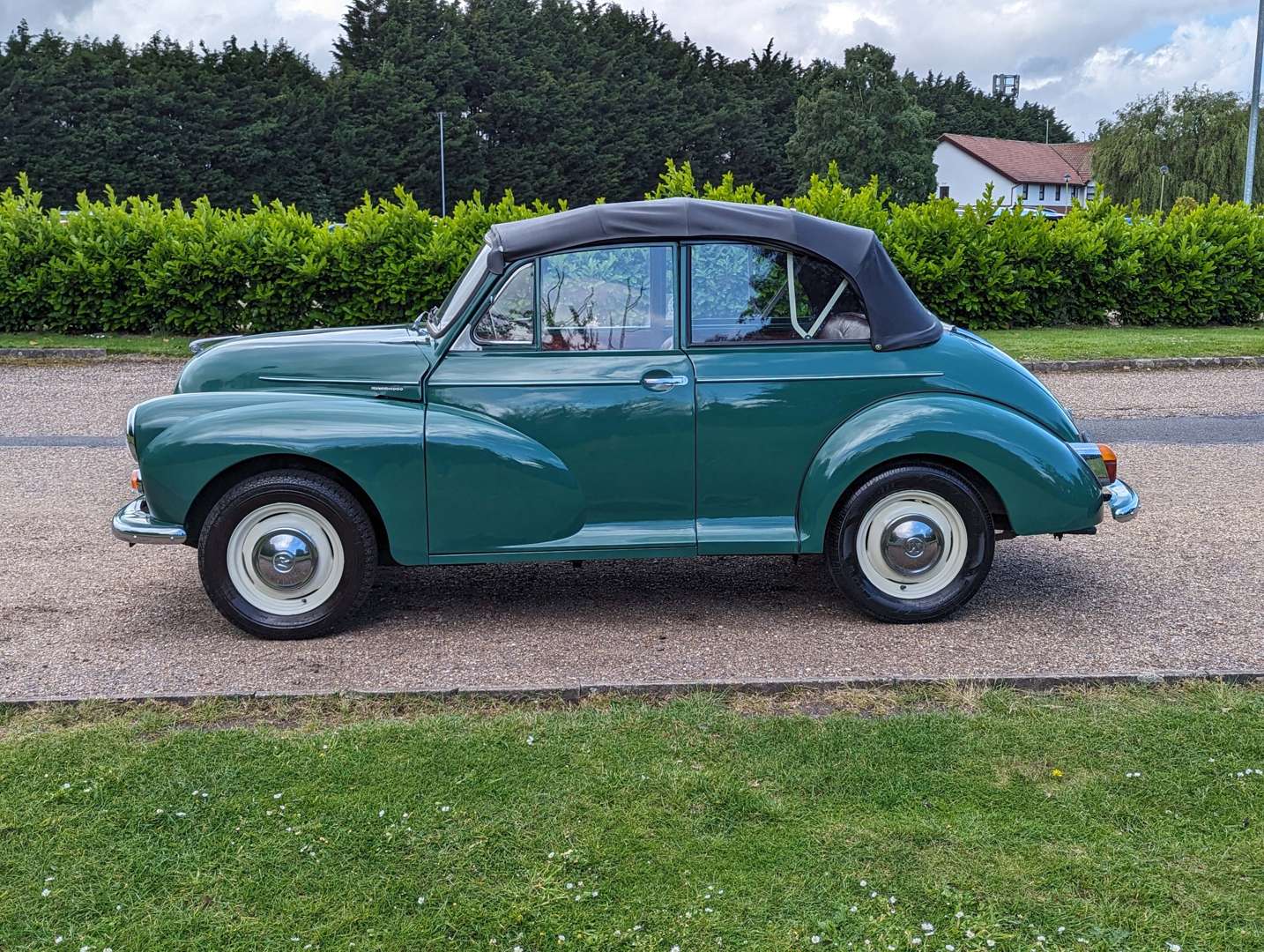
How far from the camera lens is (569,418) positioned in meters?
5.13

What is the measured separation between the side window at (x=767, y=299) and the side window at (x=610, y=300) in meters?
0.14

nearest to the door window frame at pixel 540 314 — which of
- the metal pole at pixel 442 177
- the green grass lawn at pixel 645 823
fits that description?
the green grass lawn at pixel 645 823

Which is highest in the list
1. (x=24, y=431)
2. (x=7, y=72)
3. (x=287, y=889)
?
(x=7, y=72)

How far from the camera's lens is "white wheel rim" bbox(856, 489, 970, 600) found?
526cm

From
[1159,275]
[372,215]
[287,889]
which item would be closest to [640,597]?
[287,889]

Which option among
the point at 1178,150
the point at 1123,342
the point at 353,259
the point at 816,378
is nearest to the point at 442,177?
the point at 1178,150

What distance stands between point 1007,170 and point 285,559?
10435 cm

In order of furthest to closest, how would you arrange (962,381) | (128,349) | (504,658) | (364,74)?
(364,74) → (128,349) → (962,381) → (504,658)

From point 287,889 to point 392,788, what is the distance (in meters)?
0.59

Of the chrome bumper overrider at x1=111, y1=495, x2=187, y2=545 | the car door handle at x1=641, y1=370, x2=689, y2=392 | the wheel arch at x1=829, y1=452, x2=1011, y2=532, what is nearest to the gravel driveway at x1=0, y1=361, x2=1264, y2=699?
the chrome bumper overrider at x1=111, y1=495, x2=187, y2=545

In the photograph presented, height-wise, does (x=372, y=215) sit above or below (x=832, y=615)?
above

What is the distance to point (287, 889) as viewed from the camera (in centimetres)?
316

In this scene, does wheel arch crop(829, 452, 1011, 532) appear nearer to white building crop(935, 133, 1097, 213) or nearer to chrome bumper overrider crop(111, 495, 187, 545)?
chrome bumper overrider crop(111, 495, 187, 545)

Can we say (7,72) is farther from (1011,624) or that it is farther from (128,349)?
(1011,624)
